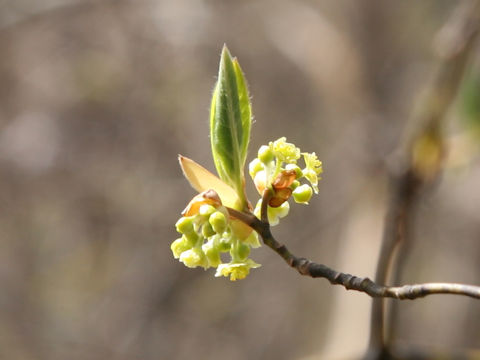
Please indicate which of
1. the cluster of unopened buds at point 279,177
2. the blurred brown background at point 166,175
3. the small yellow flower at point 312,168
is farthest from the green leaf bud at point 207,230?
the blurred brown background at point 166,175

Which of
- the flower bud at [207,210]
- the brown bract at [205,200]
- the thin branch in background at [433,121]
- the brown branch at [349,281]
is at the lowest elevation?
the brown branch at [349,281]

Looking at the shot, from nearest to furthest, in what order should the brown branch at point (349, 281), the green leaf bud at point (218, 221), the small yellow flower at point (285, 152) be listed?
the brown branch at point (349, 281) → the green leaf bud at point (218, 221) → the small yellow flower at point (285, 152)

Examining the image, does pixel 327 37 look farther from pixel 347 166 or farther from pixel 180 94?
pixel 180 94

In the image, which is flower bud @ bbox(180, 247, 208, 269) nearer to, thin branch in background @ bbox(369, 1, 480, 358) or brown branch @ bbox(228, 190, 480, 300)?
brown branch @ bbox(228, 190, 480, 300)

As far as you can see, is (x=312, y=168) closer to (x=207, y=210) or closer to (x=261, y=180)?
(x=261, y=180)

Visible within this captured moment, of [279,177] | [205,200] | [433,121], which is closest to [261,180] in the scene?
[279,177]

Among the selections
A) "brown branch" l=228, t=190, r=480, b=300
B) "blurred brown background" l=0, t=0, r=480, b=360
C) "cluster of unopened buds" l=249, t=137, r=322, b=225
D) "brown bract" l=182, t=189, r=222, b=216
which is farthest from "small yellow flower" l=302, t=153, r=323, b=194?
"blurred brown background" l=0, t=0, r=480, b=360

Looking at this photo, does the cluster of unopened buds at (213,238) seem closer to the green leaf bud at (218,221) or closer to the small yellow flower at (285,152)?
the green leaf bud at (218,221)

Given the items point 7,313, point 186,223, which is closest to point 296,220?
point 7,313
